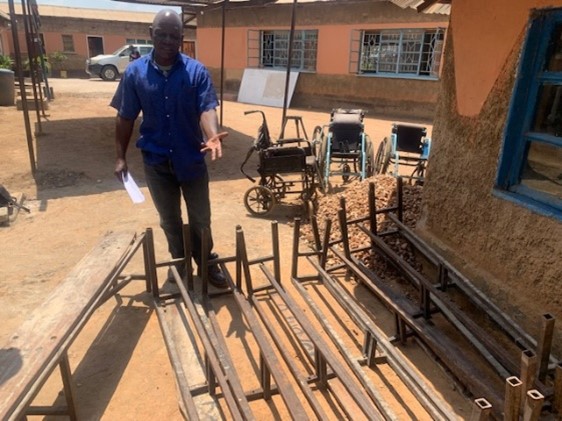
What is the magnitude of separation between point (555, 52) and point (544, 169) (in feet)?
2.32

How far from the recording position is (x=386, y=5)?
41.9 feet

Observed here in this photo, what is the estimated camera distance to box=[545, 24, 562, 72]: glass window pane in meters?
2.52

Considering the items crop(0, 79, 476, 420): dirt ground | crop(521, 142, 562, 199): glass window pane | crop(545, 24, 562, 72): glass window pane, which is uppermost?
crop(545, 24, 562, 72): glass window pane

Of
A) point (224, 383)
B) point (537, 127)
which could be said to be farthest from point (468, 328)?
point (224, 383)

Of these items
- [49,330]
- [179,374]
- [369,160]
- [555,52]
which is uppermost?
[555,52]

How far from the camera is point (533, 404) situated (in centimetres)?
149

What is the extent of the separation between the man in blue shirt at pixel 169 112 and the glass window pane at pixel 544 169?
2004 mm

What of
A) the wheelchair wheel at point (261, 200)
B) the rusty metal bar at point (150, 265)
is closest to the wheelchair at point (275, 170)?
the wheelchair wheel at point (261, 200)

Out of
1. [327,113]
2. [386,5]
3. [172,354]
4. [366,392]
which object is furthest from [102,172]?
[386,5]

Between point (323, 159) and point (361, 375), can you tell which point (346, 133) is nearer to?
point (323, 159)

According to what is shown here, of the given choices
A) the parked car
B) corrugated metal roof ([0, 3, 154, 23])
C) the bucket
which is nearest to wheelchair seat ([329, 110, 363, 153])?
the bucket

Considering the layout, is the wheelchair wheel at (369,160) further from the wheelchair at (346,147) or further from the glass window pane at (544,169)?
the glass window pane at (544,169)

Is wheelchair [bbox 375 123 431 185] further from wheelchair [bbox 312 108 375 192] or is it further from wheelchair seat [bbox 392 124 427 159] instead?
wheelchair [bbox 312 108 375 192]

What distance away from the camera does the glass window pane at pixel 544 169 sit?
2.71 metres
